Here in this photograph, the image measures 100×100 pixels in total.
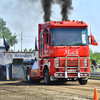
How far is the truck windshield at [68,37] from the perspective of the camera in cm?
1698

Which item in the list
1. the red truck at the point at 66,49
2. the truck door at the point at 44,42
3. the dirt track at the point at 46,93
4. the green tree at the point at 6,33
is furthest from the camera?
the green tree at the point at 6,33

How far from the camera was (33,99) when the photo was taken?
1045cm

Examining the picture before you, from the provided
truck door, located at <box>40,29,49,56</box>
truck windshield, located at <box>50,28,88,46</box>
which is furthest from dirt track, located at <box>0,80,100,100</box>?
truck door, located at <box>40,29,49,56</box>

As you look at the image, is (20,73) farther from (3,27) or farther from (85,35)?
(3,27)

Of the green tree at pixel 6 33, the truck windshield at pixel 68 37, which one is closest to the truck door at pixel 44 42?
the truck windshield at pixel 68 37

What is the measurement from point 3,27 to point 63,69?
128 metres

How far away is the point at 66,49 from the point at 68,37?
729 millimetres

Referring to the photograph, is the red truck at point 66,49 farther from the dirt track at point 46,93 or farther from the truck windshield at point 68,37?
the dirt track at point 46,93

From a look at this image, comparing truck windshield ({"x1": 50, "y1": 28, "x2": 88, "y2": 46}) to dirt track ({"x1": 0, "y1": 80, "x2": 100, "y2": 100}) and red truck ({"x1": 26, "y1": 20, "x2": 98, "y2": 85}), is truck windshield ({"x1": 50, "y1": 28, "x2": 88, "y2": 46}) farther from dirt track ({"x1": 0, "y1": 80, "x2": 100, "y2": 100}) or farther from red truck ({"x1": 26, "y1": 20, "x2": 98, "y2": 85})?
dirt track ({"x1": 0, "y1": 80, "x2": 100, "y2": 100})

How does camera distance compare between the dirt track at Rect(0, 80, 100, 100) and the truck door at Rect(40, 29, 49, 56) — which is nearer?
the dirt track at Rect(0, 80, 100, 100)

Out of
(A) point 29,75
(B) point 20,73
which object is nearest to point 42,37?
(A) point 29,75

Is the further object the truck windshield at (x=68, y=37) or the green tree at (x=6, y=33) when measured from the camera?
the green tree at (x=6, y=33)

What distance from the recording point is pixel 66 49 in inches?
668

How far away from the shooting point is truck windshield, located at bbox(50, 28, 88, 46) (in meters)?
17.0
